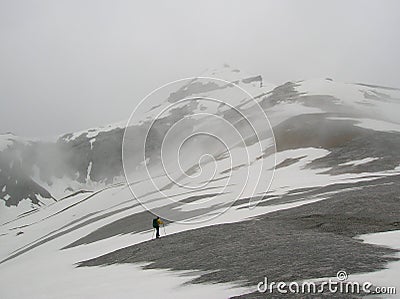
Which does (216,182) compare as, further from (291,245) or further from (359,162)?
(291,245)

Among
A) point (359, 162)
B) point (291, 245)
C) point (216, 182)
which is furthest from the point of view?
point (216, 182)

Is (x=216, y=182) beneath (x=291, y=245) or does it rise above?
beneath

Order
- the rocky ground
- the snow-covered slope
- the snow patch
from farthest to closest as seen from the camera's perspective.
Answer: the snow patch
the snow-covered slope
the rocky ground

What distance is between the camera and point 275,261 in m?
17.1

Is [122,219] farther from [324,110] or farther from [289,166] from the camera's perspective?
[324,110]

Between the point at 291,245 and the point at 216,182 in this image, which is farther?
the point at 216,182

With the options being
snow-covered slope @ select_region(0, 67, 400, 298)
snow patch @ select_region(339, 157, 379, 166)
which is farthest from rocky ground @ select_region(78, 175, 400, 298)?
snow patch @ select_region(339, 157, 379, 166)

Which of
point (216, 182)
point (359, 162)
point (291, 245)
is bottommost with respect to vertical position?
point (359, 162)

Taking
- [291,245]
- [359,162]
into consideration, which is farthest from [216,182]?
[291,245]

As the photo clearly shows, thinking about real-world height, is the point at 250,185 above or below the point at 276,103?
below

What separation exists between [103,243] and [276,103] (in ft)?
363

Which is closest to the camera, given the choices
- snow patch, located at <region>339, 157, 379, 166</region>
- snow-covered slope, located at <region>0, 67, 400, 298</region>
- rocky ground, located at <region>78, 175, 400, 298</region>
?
rocky ground, located at <region>78, 175, 400, 298</region>

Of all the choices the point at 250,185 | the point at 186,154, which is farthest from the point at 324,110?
the point at 250,185

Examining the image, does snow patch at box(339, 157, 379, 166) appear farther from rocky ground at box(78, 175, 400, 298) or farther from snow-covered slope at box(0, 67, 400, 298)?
rocky ground at box(78, 175, 400, 298)
